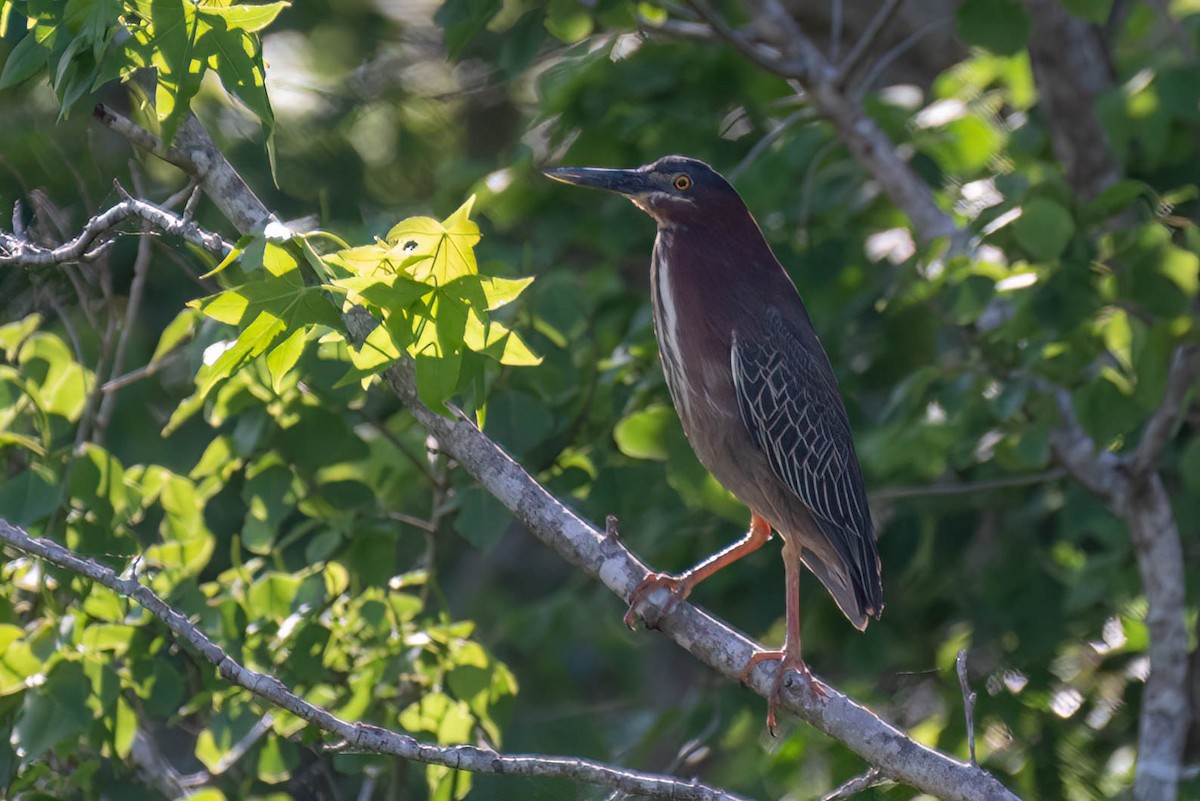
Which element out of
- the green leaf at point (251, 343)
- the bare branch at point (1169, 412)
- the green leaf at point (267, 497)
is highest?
the green leaf at point (251, 343)

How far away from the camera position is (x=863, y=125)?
4340 millimetres

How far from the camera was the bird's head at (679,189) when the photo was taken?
3.70 meters

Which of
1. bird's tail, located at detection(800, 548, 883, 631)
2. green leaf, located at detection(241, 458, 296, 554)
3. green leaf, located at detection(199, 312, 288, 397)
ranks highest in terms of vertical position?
green leaf, located at detection(199, 312, 288, 397)

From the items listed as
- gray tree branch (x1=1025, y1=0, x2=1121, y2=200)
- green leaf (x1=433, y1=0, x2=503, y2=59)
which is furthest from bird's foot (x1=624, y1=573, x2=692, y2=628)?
gray tree branch (x1=1025, y1=0, x2=1121, y2=200)

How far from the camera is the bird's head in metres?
3.70

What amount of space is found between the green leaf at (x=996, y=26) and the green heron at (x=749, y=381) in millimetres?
989

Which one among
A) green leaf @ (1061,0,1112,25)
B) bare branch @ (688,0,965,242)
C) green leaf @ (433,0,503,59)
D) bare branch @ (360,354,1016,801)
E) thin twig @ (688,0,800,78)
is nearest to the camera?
bare branch @ (360,354,1016,801)

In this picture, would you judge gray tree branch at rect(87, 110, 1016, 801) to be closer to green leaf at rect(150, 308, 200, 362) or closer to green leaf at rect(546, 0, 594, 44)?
green leaf at rect(150, 308, 200, 362)

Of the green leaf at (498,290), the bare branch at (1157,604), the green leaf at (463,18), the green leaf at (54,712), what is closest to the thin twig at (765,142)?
the green leaf at (463,18)

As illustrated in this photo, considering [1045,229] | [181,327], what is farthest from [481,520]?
[1045,229]

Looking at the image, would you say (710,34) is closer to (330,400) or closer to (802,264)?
(802,264)

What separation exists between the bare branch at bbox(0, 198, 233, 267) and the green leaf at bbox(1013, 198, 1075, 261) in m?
2.02

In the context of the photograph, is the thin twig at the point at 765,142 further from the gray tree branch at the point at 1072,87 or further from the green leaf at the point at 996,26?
the gray tree branch at the point at 1072,87

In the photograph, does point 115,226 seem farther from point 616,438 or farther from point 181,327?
point 616,438
